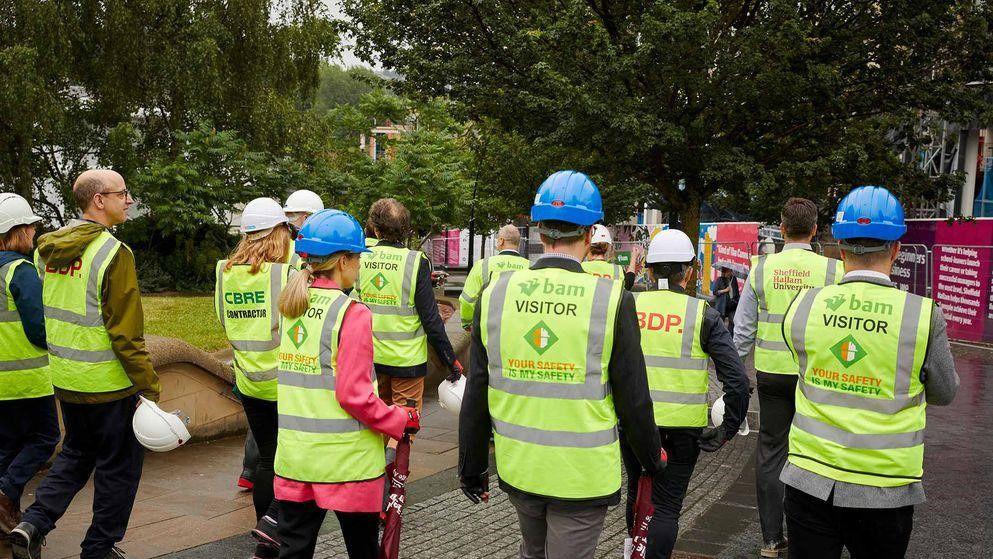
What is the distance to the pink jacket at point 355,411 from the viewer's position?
358cm

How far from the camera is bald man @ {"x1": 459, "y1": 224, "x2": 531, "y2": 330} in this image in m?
7.46

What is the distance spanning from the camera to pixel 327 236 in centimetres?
374

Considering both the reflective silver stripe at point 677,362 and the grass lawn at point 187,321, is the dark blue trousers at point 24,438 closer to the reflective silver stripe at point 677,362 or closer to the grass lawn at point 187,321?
the reflective silver stripe at point 677,362

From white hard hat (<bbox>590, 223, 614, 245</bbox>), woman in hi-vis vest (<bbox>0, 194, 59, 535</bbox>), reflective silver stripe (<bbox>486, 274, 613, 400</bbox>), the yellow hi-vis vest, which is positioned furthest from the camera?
white hard hat (<bbox>590, 223, 614, 245</bbox>)

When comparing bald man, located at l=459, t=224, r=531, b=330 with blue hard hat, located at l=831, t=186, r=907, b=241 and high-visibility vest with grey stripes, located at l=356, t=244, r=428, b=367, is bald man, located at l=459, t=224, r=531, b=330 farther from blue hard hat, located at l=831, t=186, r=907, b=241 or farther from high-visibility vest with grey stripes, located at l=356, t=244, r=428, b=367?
blue hard hat, located at l=831, t=186, r=907, b=241

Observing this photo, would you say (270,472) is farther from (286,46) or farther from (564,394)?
(286,46)

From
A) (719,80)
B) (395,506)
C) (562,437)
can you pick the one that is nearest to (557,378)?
(562,437)

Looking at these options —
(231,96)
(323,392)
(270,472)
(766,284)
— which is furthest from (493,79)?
(231,96)

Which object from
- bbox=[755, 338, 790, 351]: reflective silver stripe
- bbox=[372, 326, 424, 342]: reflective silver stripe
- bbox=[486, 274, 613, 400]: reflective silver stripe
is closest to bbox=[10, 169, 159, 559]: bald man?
bbox=[372, 326, 424, 342]: reflective silver stripe

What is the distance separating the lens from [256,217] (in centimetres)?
504

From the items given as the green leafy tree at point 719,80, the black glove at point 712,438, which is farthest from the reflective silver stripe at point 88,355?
the green leafy tree at point 719,80

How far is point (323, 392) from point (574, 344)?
44.5 inches

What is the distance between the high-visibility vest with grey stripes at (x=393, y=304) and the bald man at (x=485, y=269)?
1581mm

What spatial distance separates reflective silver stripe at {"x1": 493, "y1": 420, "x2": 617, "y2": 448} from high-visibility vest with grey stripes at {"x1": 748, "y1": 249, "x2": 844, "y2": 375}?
8.18 feet
